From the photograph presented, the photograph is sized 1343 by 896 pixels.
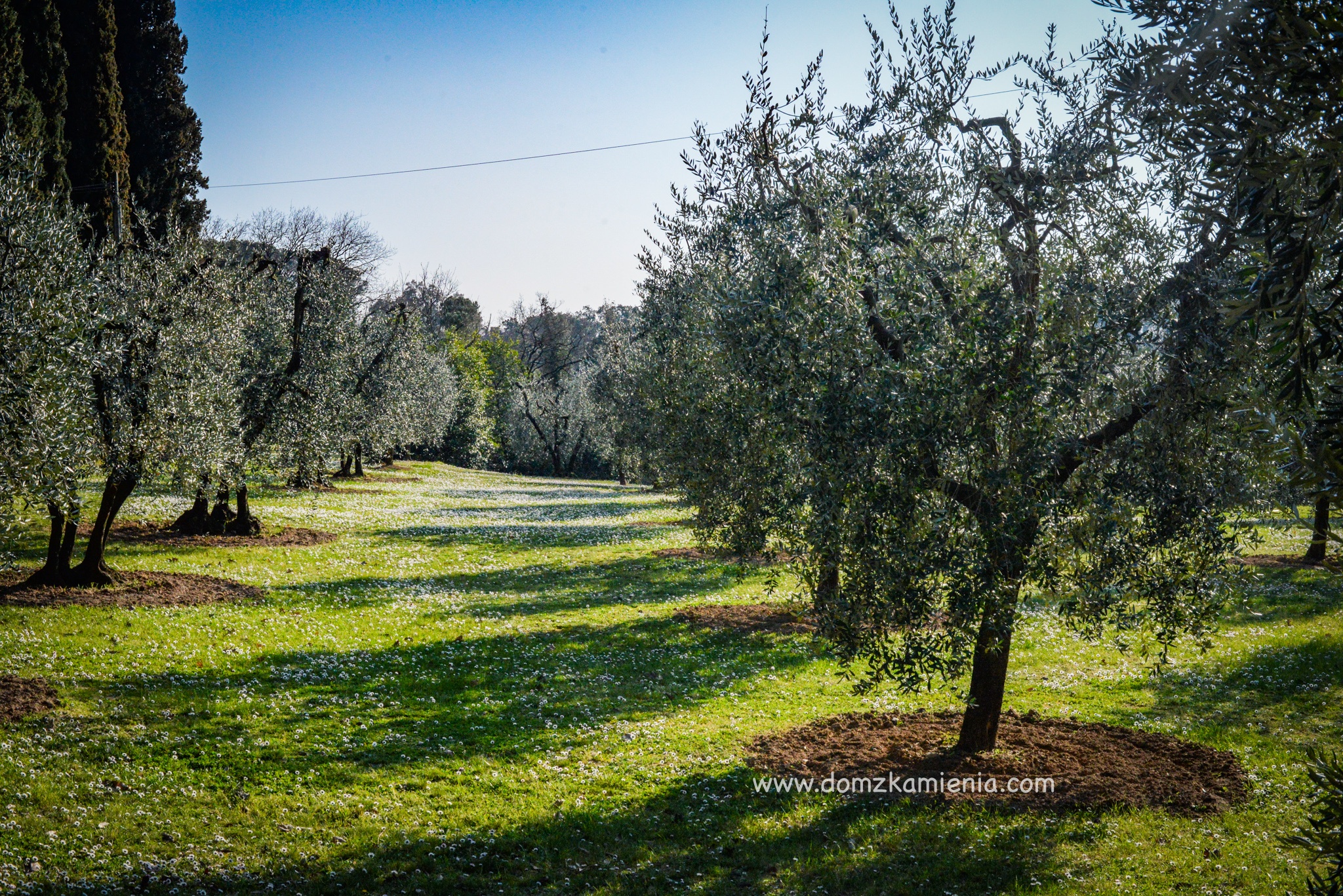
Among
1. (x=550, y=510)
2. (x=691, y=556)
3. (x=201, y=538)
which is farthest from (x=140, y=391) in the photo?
(x=550, y=510)

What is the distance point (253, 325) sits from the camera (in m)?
27.8

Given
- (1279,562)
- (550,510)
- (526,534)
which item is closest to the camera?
(1279,562)

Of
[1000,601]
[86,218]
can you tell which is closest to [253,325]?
[86,218]

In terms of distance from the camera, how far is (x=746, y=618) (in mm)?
21406

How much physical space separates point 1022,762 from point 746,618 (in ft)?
33.8

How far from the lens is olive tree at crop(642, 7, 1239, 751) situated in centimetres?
896

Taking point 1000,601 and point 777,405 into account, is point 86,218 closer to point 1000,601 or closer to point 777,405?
point 777,405

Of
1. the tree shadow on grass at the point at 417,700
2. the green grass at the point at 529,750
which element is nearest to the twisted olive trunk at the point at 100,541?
the green grass at the point at 529,750

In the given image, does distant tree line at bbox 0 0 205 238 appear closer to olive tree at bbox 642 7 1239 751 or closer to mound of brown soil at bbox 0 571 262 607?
mound of brown soil at bbox 0 571 262 607

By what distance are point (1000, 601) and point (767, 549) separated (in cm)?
575

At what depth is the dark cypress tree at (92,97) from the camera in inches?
1193

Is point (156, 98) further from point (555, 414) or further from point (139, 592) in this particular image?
point (555, 414)

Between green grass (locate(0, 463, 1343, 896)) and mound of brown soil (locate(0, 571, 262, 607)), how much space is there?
743mm

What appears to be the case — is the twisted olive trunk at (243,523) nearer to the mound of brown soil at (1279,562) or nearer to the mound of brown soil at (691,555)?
the mound of brown soil at (691,555)
